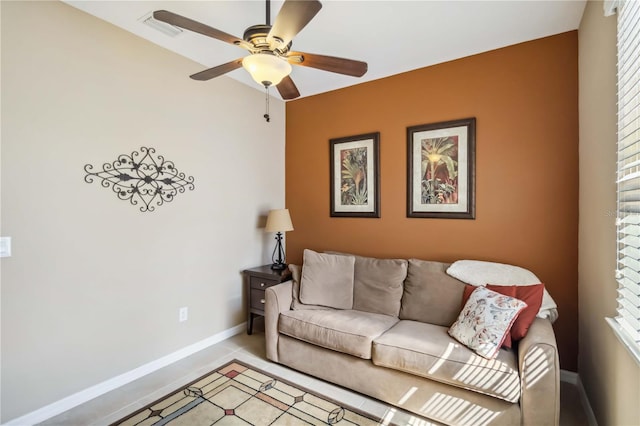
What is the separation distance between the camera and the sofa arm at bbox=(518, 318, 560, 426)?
5.33 feet

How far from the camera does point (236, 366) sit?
2.65 metres

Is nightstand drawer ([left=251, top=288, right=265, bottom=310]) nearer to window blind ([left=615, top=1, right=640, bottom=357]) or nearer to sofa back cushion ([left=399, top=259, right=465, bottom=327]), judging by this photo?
sofa back cushion ([left=399, top=259, right=465, bottom=327])

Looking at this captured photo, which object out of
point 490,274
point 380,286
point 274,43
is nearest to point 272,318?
point 380,286

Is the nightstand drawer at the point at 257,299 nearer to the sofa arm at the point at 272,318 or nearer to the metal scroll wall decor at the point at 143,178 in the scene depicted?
the sofa arm at the point at 272,318

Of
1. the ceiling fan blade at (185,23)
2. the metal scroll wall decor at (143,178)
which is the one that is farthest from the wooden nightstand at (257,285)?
the ceiling fan blade at (185,23)

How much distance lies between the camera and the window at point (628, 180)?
4.22 feet

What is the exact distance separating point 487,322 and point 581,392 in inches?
39.6

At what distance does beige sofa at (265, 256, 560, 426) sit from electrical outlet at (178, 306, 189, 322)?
0.80 metres

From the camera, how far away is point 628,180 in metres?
1.40

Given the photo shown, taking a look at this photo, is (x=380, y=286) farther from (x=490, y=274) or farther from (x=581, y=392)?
(x=581, y=392)

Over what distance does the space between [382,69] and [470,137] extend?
1059 mm

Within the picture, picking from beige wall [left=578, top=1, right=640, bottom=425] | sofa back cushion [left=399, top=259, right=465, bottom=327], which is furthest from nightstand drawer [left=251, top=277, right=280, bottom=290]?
beige wall [left=578, top=1, right=640, bottom=425]

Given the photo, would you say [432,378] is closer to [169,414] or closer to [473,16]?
[169,414]

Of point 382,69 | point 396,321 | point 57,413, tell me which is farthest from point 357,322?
point 382,69
